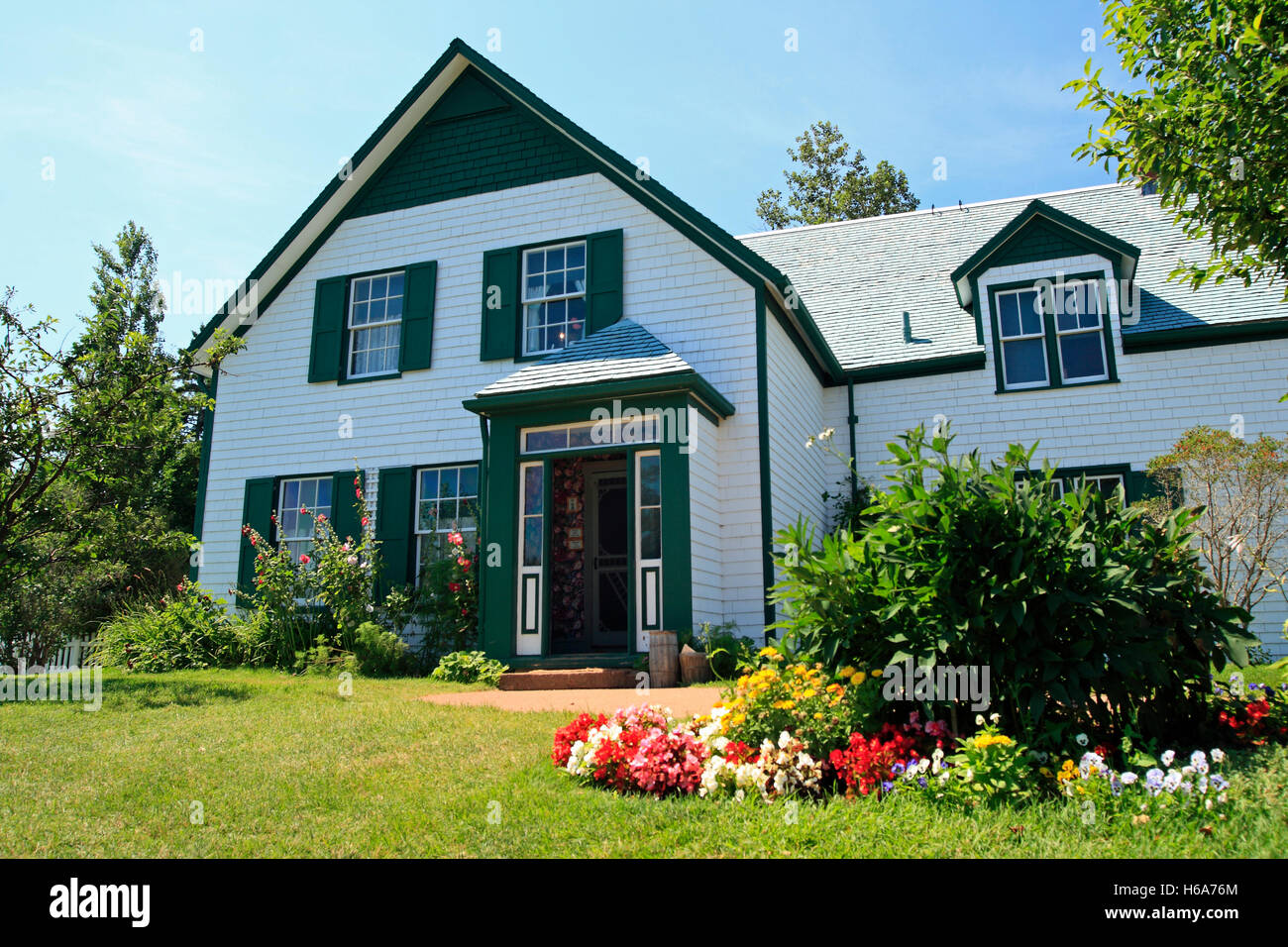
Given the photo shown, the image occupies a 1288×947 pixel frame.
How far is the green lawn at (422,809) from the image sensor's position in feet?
12.0

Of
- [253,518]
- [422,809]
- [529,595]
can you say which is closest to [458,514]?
[529,595]

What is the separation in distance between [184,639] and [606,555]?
591 cm

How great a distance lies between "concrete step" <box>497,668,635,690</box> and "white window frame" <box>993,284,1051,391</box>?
26.3 feet

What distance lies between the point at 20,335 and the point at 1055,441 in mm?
13391

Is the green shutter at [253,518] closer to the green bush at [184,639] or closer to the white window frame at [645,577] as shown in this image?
the green bush at [184,639]

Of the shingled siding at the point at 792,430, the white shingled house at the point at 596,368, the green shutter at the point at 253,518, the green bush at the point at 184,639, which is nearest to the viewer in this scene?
the white shingled house at the point at 596,368

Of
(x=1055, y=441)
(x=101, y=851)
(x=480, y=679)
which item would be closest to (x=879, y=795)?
(x=101, y=851)

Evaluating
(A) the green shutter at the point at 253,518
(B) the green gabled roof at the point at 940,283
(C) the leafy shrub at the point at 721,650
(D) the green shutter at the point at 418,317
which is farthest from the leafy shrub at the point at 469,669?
(B) the green gabled roof at the point at 940,283

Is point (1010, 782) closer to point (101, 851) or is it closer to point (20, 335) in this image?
point (101, 851)

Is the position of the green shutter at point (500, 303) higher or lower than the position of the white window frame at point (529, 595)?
higher

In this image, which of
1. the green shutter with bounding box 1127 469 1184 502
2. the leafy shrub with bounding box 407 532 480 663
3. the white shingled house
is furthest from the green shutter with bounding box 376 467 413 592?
the green shutter with bounding box 1127 469 1184 502

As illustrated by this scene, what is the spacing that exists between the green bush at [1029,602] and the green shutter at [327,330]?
10932mm

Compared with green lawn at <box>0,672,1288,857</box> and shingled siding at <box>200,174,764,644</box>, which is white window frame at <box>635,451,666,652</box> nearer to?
shingled siding at <box>200,174,764,644</box>

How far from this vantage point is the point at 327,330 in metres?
14.1
